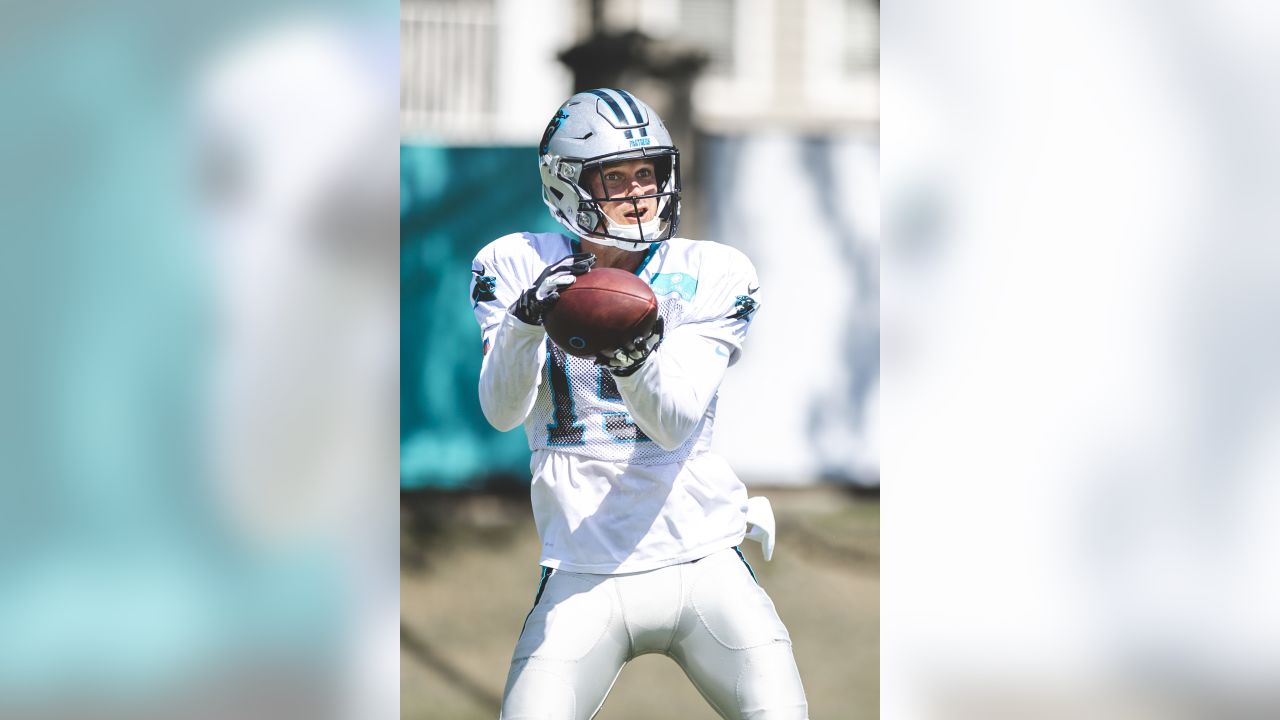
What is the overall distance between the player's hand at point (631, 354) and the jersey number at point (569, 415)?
27 cm

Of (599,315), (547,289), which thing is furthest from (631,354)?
(547,289)

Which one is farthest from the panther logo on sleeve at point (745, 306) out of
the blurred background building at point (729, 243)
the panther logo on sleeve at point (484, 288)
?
the blurred background building at point (729, 243)

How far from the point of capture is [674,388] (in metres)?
2.69

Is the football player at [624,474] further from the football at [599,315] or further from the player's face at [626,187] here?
the football at [599,315]

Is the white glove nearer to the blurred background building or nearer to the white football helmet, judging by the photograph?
the white football helmet

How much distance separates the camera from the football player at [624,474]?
2.79m

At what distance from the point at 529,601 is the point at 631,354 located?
4.24m

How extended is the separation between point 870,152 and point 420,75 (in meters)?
Result: 4.82

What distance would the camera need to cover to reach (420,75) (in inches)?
411

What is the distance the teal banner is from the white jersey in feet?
12.1
